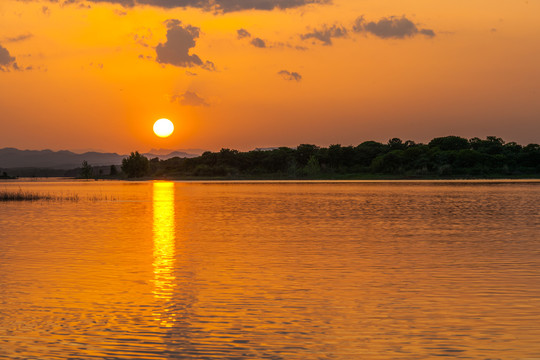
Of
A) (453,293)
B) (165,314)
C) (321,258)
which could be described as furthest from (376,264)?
(165,314)

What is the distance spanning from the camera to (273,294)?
20.8 metres

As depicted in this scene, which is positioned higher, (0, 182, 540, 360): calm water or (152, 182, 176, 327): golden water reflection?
(0, 182, 540, 360): calm water

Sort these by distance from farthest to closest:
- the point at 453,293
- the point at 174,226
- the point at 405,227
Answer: the point at 174,226 < the point at 405,227 < the point at 453,293

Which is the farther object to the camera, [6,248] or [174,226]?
[174,226]

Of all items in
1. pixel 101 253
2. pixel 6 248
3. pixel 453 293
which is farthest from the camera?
pixel 6 248

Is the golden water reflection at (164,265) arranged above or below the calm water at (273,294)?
below

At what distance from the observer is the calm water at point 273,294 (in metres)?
14.7

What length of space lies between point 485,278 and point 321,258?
7678 millimetres

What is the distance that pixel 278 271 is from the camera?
25.6 metres

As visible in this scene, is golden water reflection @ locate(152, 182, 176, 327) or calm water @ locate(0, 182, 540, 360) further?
golden water reflection @ locate(152, 182, 176, 327)

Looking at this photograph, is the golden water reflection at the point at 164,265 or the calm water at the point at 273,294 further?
the golden water reflection at the point at 164,265

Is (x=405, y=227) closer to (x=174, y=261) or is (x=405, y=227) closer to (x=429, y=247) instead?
(x=429, y=247)

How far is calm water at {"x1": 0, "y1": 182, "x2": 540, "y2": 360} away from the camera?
48.2 feet

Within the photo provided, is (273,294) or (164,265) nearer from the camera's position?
(273,294)
